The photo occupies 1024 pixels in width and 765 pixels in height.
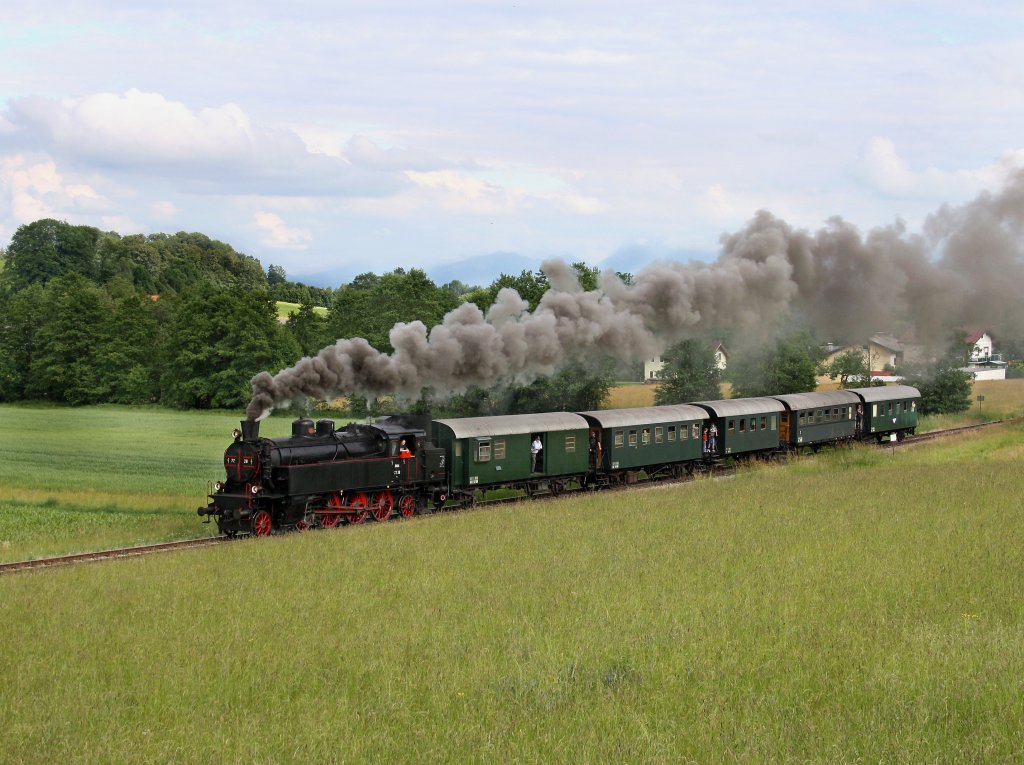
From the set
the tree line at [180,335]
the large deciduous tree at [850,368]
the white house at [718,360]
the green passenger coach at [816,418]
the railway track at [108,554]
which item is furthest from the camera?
the tree line at [180,335]

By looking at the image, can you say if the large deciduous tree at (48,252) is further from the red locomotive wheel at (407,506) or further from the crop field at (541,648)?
the crop field at (541,648)

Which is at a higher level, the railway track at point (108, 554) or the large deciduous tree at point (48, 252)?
the large deciduous tree at point (48, 252)

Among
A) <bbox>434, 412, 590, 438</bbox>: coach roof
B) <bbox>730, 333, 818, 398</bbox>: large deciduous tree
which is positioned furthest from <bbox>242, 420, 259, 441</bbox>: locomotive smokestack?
<bbox>730, 333, 818, 398</bbox>: large deciduous tree

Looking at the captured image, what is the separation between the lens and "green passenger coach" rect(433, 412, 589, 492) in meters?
26.0

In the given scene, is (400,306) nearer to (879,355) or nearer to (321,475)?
(321,475)

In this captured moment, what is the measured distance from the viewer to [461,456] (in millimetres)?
25984

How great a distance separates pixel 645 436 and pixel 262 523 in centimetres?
1374

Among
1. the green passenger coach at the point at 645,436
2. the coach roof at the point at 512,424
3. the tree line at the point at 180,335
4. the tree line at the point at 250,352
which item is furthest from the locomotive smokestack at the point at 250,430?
the tree line at the point at 180,335

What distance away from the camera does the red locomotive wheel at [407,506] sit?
24.8 m

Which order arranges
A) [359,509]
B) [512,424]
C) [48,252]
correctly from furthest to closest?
[48,252]
[512,424]
[359,509]

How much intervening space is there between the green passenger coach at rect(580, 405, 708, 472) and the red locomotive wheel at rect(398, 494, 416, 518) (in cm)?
726

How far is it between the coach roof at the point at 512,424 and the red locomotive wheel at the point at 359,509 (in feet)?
11.0

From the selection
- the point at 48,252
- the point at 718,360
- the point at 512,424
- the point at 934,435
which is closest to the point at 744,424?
the point at 512,424

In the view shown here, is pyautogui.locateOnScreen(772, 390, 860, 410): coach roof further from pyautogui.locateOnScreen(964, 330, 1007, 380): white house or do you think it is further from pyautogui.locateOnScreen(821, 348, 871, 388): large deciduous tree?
pyautogui.locateOnScreen(964, 330, 1007, 380): white house
